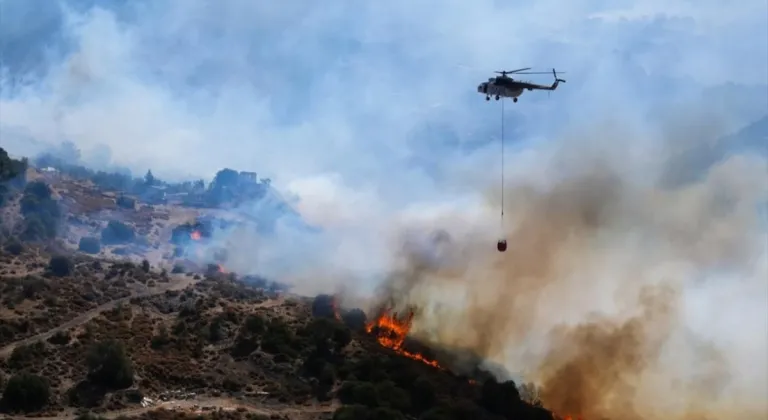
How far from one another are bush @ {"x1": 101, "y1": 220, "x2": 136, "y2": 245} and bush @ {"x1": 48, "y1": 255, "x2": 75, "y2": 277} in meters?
51.1

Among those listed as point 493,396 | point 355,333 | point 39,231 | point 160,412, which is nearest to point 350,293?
point 355,333

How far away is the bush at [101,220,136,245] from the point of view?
6378 inches

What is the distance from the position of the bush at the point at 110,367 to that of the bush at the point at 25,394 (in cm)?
620

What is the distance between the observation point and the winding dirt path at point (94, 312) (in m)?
76.6

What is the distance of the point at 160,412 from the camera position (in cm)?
6481

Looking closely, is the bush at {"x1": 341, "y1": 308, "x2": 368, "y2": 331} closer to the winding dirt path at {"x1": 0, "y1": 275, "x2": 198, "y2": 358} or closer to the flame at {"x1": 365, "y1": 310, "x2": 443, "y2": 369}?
the flame at {"x1": 365, "y1": 310, "x2": 443, "y2": 369}

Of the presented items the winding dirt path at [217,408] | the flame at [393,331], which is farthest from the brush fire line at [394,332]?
the winding dirt path at [217,408]

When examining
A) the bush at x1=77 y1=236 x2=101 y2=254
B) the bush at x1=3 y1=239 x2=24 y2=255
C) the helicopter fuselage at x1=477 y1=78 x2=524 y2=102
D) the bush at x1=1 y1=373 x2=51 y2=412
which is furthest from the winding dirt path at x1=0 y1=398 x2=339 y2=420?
the bush at x1=77 y1=236 x2=101 y2=254

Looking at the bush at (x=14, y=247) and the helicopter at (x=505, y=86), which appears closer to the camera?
the helicopter at (x=505, y=86)

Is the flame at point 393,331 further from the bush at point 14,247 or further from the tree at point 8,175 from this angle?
the tree at point 8,175

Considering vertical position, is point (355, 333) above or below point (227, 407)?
above

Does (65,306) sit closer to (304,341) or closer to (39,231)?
(304,341)

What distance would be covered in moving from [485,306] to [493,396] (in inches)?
1022

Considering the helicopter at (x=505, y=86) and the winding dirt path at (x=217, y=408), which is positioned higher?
the helicopter at (x=505, y=86)
